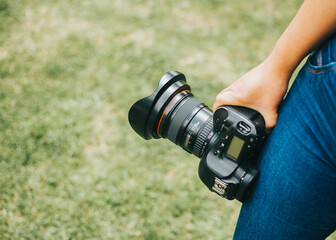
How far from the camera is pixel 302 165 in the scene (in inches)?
26.5

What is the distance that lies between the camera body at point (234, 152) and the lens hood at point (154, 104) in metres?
0.22

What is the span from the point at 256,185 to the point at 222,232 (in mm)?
763

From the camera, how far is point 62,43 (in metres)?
2.31

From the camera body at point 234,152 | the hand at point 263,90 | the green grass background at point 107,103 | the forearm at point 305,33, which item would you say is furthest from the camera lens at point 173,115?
the green grass background at point 107,103

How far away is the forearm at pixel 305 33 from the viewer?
23.2 inches

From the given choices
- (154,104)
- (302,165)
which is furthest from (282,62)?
(154,104)

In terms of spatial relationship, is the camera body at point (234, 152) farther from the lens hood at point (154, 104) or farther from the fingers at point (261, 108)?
the lens hood at point (154, 104)

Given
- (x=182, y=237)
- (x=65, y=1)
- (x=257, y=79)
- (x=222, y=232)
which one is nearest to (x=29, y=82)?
(x=65, y=1)

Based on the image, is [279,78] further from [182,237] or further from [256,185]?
[182,237]

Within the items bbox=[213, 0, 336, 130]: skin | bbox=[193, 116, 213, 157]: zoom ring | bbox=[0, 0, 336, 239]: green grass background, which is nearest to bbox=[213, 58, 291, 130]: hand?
bbox=[213, 0, 336, 130]: skin

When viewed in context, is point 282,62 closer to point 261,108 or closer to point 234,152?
point 261,108

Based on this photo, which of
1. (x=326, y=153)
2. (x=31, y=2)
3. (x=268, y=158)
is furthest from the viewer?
(x=31, y=2)

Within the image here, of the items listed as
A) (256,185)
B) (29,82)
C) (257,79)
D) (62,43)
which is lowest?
(29,82)

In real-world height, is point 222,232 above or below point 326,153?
below
